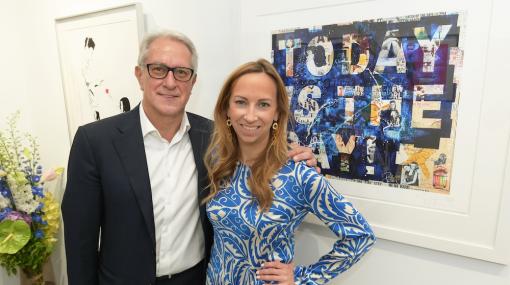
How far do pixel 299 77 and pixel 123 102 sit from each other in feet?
3.40

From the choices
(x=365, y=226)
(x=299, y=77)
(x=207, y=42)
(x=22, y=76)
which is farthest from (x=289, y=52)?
(x=22, y=76)

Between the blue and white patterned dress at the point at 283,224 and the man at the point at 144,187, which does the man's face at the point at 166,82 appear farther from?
the blue and white patterned dress at the point at 283,224

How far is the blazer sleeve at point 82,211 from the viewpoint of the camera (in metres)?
1.17

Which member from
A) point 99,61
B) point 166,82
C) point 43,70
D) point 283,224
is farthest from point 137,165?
point 43,70

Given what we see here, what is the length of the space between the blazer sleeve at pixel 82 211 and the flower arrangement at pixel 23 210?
101cm

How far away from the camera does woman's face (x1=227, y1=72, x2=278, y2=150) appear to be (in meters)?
1.07

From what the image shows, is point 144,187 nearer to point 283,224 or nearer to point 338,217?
point 283,224

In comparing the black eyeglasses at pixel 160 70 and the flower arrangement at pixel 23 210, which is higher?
the black eyeglasses at pixel 160 70

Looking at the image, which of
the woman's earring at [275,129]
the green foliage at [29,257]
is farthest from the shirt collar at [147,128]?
the green foliage at [29,257]

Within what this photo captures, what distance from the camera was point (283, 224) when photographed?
1.08 m

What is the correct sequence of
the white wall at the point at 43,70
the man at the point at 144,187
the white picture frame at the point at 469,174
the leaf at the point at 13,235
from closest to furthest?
1. the white picture frame at the point at 469,174
2. the man at the point at 144,187
3. the white wall at the point at 43,70
4. the leaf at the point at 13,235

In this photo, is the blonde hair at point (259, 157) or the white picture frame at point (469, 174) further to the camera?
Answer: the blonde hair at point (259, 157)

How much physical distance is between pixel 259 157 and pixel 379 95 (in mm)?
509

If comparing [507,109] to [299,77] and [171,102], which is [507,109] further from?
[171,102]
